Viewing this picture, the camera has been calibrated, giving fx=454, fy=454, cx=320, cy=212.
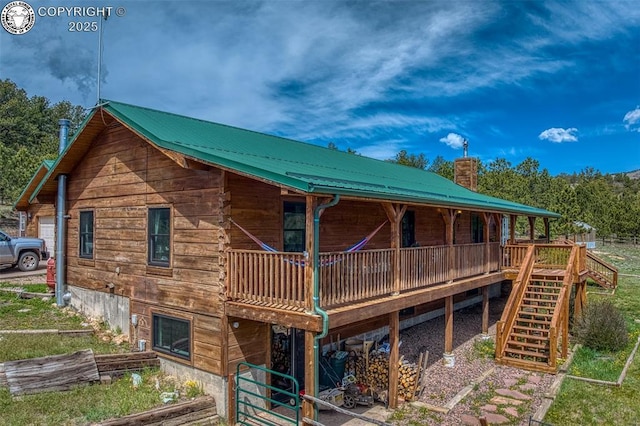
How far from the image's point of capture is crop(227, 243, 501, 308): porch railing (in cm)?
825

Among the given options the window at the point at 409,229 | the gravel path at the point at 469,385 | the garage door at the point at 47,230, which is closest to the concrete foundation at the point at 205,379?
the gravel path at the point at 469,385

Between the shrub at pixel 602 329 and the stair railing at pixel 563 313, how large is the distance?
94 centimetres

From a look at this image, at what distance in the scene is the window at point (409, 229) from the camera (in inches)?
595

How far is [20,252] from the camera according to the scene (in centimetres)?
2025

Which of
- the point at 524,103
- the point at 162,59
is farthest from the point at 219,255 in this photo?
the point at 524,103

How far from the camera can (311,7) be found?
16.8 m

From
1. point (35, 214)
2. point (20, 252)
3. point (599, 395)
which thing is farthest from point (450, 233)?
point (35, 214)

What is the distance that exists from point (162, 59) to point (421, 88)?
37.7 metres

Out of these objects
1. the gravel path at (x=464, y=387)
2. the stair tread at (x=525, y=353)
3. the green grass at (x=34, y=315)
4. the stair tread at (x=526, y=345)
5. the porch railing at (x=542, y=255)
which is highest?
the porch railing at (x=542, y=255)

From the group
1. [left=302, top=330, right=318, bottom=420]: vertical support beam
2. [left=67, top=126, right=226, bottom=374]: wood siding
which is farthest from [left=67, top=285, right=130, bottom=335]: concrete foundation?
[left=302, top=330, right=318, bottom=420]: vertical support beam

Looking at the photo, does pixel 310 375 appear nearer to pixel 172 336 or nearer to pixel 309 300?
pixel 309 300

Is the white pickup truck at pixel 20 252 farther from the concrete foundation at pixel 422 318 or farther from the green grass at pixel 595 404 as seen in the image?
the green grass at pixel 595 404

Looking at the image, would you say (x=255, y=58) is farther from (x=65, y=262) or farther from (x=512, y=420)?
(x=512, y=420)

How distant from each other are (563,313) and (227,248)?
434 inches
